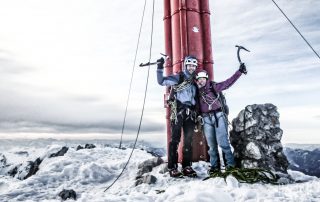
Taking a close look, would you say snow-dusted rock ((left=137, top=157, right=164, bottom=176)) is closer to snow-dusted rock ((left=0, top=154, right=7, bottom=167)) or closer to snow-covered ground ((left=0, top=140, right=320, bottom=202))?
snow-covered ground ((left=0, top=140, right=320, bottom=202))

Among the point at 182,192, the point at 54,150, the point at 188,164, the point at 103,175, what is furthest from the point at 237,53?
the point at 54,150

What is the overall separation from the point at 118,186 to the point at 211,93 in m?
3.51

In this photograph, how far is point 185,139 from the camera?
8.23 metres

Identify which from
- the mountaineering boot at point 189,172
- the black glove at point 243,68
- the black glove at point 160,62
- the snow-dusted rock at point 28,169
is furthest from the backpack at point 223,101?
the snow-dusted rock at point 28,169

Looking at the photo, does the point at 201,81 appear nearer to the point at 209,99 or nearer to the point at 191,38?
the point at 209,99

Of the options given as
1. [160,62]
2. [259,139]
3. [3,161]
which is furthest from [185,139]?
[3,161]

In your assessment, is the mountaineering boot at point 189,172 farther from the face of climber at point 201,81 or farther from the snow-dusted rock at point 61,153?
the snow-dusted rock at point 61,153

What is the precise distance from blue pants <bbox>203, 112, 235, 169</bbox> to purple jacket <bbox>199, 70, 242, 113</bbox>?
22 centimetres

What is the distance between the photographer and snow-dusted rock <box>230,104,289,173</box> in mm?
7910

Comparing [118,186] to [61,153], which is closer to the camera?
[118,186]

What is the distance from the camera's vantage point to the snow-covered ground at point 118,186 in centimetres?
525

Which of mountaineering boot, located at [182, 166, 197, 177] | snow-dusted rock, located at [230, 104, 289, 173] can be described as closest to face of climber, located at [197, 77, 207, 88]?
snow-dusted rock, located at [230, 104, 289, 173]

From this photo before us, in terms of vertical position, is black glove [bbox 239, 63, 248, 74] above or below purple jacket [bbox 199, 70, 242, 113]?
above

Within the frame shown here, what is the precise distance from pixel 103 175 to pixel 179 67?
4.10 metres
